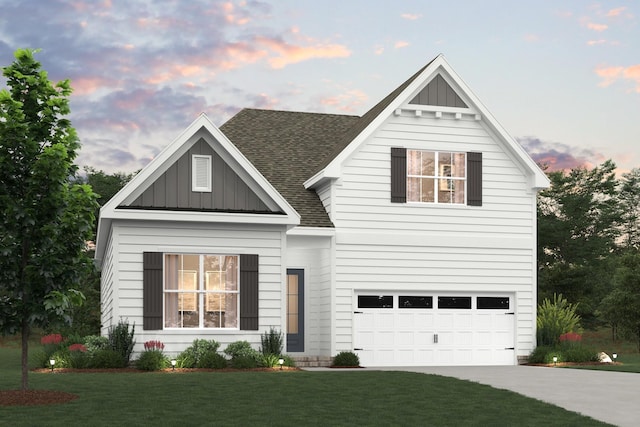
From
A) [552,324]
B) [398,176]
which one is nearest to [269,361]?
[398,176]

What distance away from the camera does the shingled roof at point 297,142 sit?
26109 mm

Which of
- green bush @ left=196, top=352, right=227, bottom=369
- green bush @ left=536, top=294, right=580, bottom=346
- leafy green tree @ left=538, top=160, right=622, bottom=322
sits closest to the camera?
green bush @ left=196, top=352, right=227, bottom=369

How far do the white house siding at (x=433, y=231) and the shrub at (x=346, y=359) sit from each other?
52 centimetres

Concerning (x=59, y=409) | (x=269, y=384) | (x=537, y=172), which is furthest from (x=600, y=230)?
(x=59, y=409)

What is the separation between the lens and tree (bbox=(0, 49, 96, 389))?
14.6 metres

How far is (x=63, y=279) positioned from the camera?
14.8 meters

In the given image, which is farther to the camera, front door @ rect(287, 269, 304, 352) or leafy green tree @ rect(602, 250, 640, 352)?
leafy green tree @ rect(602, 250, 640, 352)

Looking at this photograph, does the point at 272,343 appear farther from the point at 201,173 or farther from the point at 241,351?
the point at 201,173

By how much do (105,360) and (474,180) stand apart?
12221 mm

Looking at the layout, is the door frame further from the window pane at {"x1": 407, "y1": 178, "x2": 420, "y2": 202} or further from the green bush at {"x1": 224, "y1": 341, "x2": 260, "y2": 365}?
the window pane at {"x1": 407, "y1": 178, "x2": 420, "y2": 202}

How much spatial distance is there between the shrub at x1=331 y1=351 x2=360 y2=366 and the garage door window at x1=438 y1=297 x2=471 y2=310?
331 cm

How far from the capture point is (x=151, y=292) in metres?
21.7

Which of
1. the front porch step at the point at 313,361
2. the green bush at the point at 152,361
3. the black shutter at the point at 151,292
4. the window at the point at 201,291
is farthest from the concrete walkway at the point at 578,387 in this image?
the black shutter at the point at 151,292

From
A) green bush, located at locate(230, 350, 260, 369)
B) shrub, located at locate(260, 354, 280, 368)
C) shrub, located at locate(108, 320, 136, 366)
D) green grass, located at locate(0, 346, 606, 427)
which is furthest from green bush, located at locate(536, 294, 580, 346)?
shrub, located at locate(108, 320, 136, 366)
